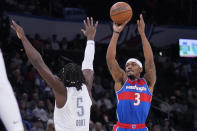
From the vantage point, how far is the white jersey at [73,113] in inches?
161

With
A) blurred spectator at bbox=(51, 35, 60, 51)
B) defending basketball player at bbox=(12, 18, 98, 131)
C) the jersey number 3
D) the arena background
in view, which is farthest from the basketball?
blurred spectator at bbox=(51, 35, 60, 51)

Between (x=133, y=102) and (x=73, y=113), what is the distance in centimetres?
223

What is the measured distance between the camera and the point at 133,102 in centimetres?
619

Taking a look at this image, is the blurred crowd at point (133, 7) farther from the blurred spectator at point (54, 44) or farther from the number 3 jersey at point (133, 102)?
the number 3 jersey at point (133, 102)

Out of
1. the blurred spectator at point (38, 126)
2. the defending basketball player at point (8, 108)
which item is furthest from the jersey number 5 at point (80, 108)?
the blurred spectator at point (38, 126)

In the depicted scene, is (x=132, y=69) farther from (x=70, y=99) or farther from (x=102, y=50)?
(x=102, y=50)

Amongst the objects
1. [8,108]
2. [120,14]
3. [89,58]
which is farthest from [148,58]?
[8,108]

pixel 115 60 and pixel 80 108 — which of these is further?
pixel 115 60

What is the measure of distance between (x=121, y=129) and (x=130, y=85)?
2.22ft

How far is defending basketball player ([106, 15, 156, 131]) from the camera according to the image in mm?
6160

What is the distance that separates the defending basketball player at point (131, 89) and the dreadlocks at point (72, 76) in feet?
6.62

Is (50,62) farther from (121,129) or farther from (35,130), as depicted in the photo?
(121,129)

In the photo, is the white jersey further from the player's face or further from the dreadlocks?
the player's face

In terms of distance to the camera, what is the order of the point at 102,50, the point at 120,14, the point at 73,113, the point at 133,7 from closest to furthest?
the point at 73,113
the point at 120,14
the point at 102,50
the point at 133,7
